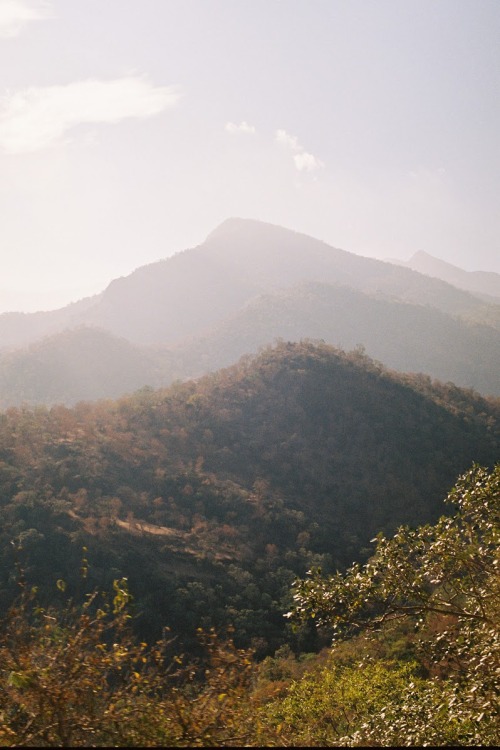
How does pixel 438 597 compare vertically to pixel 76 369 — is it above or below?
below

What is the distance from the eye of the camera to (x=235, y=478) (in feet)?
166

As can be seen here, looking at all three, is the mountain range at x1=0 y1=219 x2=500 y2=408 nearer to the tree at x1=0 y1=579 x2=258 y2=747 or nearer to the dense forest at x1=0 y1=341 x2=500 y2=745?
the dense forest at x1=0 y1=341 x2=500 y2=745

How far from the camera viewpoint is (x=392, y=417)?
61688mm

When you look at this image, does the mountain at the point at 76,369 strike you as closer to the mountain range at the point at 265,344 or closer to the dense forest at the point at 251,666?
the mountain range at the point at 265,344

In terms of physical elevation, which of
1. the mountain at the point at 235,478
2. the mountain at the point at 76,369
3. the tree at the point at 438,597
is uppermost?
the mountain at the point at 76,369

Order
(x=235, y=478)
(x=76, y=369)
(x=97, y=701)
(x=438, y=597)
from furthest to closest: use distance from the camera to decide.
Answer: (x=76, y=369) → (x=235, y=478) → (x=438, y=597) → (x=97, y=701)

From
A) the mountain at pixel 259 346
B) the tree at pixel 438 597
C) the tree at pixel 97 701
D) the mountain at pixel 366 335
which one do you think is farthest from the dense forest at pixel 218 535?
the mountain at pixel 366 335

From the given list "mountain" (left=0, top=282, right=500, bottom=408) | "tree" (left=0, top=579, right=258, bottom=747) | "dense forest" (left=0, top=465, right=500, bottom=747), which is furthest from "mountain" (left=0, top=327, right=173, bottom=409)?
"tree" (left=0, top=579, right=258, bottom=747)

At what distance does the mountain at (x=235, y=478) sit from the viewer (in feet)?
104

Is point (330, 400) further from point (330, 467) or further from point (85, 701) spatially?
point (85, 701)

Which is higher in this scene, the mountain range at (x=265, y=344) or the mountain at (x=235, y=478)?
the mountain range at (x=265, y=344)

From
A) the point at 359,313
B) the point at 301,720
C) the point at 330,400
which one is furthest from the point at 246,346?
the point at 301,720

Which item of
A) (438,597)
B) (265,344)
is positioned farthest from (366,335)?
(438,597)

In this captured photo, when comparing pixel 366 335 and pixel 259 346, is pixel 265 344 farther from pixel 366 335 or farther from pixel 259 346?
pixel 366 335
